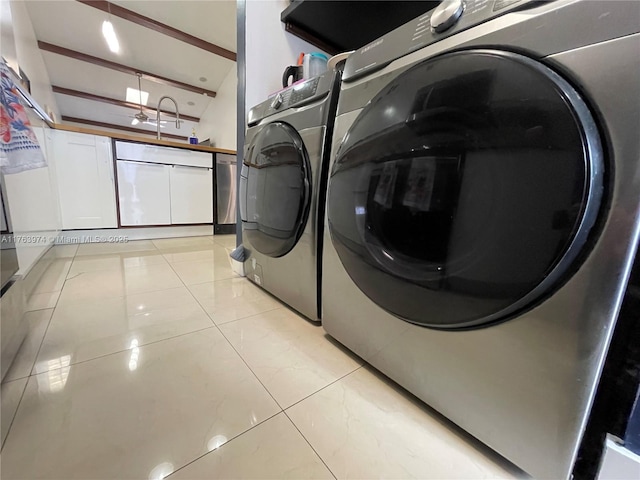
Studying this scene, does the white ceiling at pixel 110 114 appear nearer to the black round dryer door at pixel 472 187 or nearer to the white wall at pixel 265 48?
the white wall at pixel 265 48

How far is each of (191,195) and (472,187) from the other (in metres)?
2.45

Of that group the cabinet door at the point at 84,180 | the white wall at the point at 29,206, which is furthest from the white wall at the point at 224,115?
the white wall at the point at 29,206

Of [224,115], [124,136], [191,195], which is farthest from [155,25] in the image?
[191,195]

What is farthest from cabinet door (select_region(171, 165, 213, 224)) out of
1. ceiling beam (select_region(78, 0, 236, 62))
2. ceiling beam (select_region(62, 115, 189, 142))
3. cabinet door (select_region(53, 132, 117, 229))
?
ceiling beam (select_region(62, 115, 189, 142))

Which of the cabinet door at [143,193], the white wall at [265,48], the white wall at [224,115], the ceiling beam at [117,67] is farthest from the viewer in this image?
the white wall at [224,115]

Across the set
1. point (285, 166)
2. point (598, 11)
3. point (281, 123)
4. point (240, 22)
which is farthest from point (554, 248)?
point (240, 22)

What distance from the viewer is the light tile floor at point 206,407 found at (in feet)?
1.36

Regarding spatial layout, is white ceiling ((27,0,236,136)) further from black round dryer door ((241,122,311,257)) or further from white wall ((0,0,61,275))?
black round dryer door ((241,122,311,257))

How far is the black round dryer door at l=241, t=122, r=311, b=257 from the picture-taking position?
31.2 inches

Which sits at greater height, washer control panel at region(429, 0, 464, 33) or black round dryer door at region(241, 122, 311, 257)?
washer control panel at region(429, 0, 464, 33)

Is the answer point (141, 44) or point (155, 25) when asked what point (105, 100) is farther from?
point (155, 25)

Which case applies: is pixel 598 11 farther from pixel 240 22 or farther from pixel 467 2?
pixel 240 22

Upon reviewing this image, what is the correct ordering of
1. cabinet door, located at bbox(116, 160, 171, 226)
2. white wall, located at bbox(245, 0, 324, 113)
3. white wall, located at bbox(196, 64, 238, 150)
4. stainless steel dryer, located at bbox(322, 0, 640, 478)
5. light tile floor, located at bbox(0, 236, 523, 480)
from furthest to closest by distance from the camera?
white wall, located at bbox(196, 64, 238, 150)
cabinet door, located at bbox(116, 160, 171, 226)
white wall, located at bbox(245, 0, 324, 113)
light tile floor, located at bbox(0, 236, 523, 480)
stainless steel dryer, located at bbox(322, 0, 640, 478)

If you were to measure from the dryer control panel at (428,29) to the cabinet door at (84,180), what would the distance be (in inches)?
84.6
